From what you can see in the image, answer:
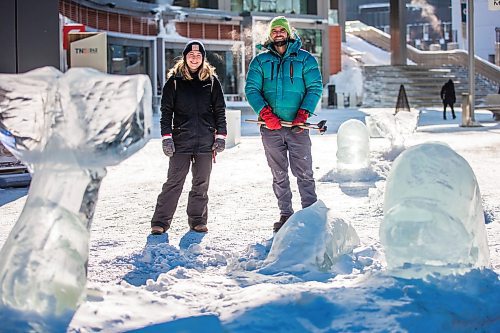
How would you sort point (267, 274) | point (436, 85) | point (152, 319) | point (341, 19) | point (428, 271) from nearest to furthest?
point (152, 319)
point (428, 271)
point (267, 274)
point (436, 85)
point (341, 19)

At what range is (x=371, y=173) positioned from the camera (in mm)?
10383

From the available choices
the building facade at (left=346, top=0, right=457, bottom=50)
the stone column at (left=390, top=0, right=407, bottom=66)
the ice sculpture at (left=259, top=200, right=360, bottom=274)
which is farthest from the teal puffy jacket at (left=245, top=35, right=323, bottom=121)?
the building facade at (left=346, top=0, right=457, bottom=50)

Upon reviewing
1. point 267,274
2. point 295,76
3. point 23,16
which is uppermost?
point 23,16

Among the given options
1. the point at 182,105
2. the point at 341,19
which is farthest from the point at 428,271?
the point at 341,19

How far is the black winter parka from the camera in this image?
624 centimetres

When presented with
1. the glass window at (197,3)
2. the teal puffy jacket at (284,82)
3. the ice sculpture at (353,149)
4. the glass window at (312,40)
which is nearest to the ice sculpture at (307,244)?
the teal puffy jacket at (284,82)

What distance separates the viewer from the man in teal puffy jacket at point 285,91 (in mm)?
6066

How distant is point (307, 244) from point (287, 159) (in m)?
1.77

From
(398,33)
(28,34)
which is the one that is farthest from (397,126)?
(398,33)

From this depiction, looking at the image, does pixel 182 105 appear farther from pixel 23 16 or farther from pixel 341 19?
pixel 341 19

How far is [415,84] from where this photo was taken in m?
37.7

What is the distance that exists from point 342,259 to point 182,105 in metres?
2.17

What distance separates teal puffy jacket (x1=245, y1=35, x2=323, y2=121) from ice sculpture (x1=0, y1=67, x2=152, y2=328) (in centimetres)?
288

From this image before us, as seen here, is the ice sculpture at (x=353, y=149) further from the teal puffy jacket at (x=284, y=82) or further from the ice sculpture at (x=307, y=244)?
the ice sculpture at (x=307, y=244)
